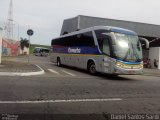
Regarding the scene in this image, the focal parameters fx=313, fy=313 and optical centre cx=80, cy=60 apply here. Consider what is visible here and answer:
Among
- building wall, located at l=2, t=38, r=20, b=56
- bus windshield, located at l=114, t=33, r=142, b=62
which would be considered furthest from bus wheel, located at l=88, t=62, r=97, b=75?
building wall, located at l=2, t=38, r=20, b=56

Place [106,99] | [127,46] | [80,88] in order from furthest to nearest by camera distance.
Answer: [127,46]
[80,88]
[106,99]

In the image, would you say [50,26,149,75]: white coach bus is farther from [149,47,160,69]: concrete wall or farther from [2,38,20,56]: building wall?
[2,38,20,56]: building wall

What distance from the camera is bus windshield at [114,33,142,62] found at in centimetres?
1747

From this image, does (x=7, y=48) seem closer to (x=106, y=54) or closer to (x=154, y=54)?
(x=154, y=54)

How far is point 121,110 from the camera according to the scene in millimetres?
Result: 8617

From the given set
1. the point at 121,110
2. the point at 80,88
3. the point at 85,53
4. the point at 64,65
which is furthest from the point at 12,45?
the point at 121,110

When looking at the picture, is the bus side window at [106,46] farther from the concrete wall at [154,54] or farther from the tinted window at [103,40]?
the concrete wall at [154,54]

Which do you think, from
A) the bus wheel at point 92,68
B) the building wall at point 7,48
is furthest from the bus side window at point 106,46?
the building wall at point 7,48

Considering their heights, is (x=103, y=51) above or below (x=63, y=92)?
above

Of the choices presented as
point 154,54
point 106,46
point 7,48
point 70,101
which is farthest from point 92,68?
point 7,48

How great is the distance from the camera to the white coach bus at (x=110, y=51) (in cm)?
1745

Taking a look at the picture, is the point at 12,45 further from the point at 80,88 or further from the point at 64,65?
the point at 80,88

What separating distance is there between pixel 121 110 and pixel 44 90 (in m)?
3.69

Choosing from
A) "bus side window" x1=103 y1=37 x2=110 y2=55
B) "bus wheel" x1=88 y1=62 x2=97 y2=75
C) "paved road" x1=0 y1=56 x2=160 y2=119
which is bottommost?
"paved road" x1=0 y1=56 x2=160 y2=119
